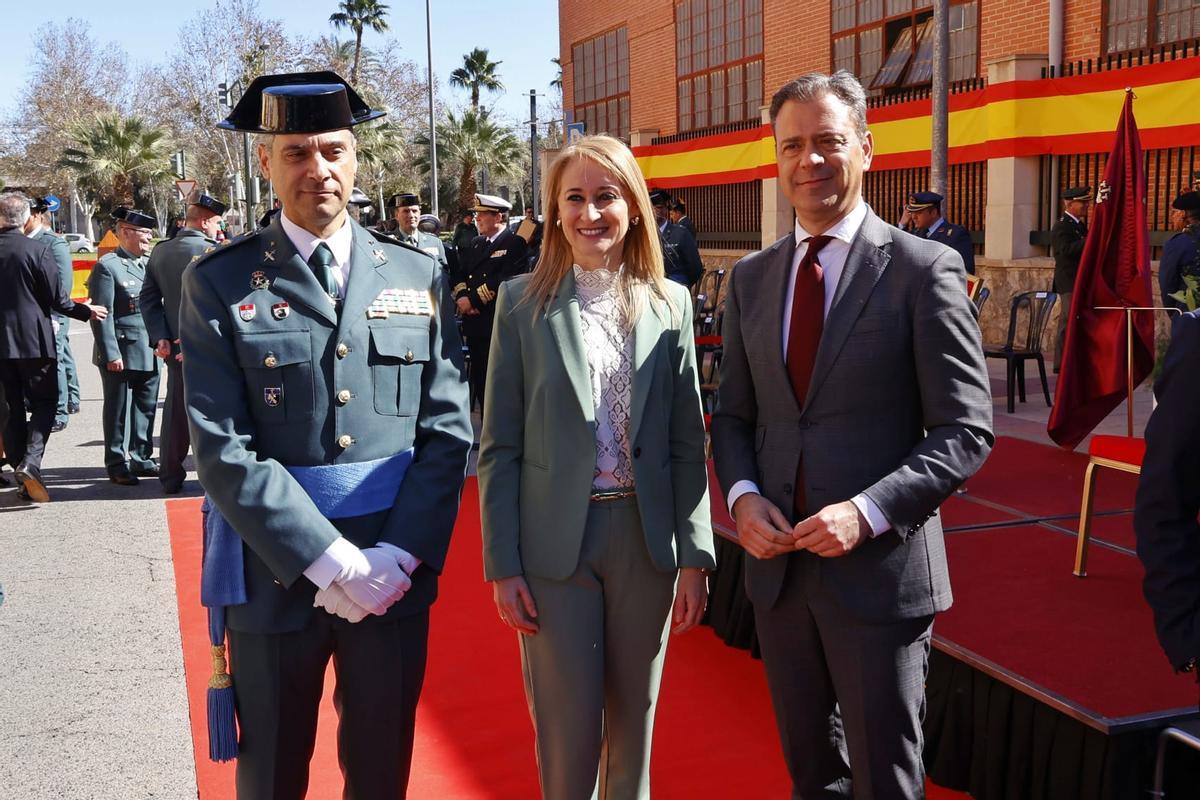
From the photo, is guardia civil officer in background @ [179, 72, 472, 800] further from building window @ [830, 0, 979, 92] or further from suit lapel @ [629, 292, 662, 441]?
building window @ [830, 0, 979, 92]

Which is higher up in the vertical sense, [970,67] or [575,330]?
[970,67]

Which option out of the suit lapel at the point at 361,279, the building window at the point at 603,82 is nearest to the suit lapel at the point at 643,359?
the suit lapel at the point at 361,279

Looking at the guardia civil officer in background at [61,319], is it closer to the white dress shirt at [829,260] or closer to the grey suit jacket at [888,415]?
the white dress shirt at [829,260]

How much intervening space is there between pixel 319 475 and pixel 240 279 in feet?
1.48

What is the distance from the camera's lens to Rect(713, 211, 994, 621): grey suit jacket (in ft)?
7.59

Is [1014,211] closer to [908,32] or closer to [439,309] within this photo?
[908,32]

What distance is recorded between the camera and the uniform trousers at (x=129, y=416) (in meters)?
8.05

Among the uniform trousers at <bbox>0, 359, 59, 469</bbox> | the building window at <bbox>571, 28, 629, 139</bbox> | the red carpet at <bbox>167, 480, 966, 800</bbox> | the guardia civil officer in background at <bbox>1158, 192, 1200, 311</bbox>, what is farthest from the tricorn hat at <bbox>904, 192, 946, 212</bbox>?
the building window at <bbox>571, 28, 629, 139</bbox>

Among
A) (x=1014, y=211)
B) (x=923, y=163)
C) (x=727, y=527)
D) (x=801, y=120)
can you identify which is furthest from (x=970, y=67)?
(x=801, y=120)

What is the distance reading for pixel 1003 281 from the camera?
1302 cm

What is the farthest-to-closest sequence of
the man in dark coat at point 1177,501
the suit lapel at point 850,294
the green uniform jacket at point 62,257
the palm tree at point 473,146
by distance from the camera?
the palm tree at point 473,146
the green uniform jacket at point 62,257
the suit lapel at point 850,294
the man in dark coat at point 1177,501

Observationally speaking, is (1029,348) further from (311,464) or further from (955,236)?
(311,464)

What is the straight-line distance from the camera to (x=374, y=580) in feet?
7.64

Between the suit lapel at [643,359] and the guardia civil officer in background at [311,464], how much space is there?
1.43 ft
